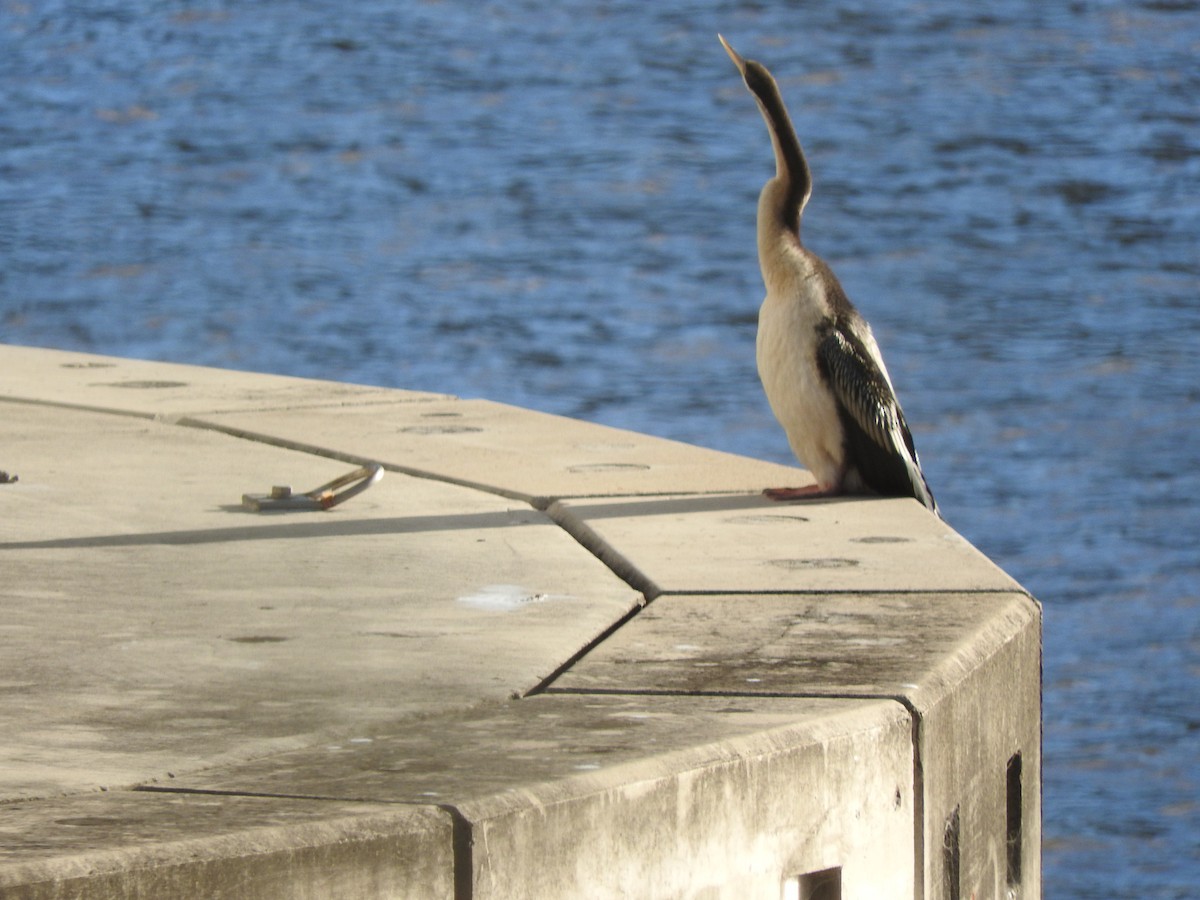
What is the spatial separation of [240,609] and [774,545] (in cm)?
110

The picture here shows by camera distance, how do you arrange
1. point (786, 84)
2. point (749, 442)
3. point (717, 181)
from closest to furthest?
1. point (749, 442)
2. point (717, 181)
3. point (786, 84)

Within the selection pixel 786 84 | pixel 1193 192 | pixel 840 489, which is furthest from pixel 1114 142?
pixel 840 489

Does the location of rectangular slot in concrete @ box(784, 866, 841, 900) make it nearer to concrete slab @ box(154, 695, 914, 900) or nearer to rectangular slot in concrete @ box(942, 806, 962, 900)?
concrete slab @ box(154, 695, 914, 900)

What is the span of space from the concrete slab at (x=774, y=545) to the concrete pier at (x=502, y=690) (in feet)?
0.04

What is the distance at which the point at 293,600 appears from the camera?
3.31 m

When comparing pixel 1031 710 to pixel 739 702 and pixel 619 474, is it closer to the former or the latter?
pixel 739 702

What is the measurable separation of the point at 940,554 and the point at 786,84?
20.1 m

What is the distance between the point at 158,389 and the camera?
5.93m

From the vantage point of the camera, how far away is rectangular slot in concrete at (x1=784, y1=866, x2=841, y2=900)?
244 cm

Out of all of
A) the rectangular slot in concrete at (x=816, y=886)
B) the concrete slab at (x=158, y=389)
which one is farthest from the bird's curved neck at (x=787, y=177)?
the rectangular slot in concrete at (x=816, y=886)

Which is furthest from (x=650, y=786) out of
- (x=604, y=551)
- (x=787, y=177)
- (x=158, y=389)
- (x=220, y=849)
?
(x=158, y=389)

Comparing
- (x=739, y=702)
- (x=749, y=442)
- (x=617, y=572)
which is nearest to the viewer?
(x=739, y=702)

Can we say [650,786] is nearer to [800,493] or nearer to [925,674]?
[925,674]

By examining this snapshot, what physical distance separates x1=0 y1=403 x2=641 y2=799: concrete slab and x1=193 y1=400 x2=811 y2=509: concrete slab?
0.49ft
